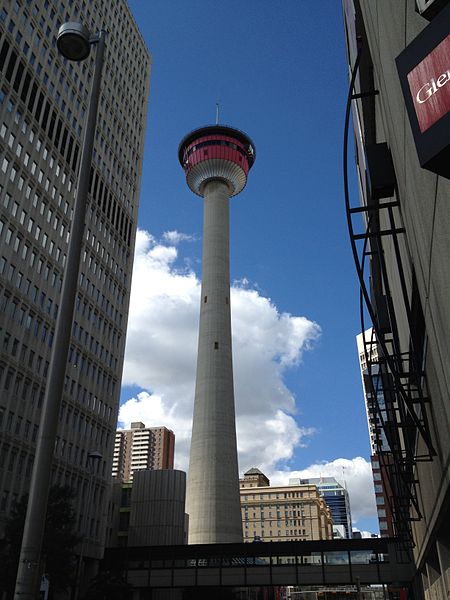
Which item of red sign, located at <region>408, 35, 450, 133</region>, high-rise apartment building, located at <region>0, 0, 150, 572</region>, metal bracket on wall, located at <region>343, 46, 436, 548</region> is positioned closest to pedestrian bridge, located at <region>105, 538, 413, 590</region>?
high-rise apartment building, located at <region>0, 0, 150, 572</region>

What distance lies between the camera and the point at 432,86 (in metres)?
5.48

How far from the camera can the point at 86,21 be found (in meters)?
69.8

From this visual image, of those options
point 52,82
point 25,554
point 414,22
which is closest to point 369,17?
point 414,22

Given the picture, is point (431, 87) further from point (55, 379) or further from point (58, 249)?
point (58, 249)

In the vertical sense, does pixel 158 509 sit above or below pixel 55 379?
above

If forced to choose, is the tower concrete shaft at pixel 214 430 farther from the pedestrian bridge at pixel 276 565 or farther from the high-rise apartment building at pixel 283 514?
the high-rise apartment building at pixel 283 514

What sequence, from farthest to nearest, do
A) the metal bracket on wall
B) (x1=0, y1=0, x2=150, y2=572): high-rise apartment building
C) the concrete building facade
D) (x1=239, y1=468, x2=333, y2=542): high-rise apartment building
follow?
(x1=239, y1=468, x2=333, y2=542): high-rise apartment building, the concrete building facade, (x1=0, y1=0, x2=150, y2=572): high-rise apartment building, the metal bracket on wall

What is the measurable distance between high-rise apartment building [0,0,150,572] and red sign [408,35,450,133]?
128 ft

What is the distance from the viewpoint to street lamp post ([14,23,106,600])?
8.76 m

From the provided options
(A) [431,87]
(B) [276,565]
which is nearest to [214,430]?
(B) [276,565]

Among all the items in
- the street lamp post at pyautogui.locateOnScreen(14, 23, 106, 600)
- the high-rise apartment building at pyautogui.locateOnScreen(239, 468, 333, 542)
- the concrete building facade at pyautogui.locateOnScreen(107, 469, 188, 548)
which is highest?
the high-rise apartment building at pyautogui.locateOnScreen(239, 468, 333, 542)

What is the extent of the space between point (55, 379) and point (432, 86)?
7675 mm

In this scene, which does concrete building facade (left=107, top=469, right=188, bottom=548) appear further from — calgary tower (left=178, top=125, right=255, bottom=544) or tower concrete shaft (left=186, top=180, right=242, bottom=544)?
calgary tower (left=178, top=125, right=255, bottom=544)

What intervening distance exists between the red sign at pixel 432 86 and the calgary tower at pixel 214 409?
67.5 metres
